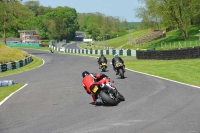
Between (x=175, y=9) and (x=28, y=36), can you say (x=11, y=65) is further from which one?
(x=28, y=36)

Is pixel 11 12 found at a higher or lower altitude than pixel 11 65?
higher

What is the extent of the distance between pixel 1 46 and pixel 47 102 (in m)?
36.3

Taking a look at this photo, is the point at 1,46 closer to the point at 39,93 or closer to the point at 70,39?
the point at 39,93

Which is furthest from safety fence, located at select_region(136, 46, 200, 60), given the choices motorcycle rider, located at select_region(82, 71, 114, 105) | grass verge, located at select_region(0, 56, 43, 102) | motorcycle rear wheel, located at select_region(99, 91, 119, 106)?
motorcycle rear wheel, located at select_region(99, 91, 119, 106)

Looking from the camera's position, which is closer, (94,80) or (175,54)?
(94,80)

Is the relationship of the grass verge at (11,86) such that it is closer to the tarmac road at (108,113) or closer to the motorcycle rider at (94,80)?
the tarmac road at (108,113)

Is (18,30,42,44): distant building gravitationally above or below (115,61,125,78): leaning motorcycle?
above

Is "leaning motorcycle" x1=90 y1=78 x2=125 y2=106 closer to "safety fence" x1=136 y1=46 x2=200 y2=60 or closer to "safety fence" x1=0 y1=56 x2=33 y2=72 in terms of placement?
"safety fence" x1=136 y1=46 x2=200 y2=60

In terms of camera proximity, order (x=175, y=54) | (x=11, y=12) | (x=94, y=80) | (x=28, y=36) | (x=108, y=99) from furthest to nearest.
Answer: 1. (x=28, y=36)
2. (x=11, y=12)
3. (x=175, y=54)
4. (x=94, y=80)
5. (x=108, y=99)

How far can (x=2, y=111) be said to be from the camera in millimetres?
11305

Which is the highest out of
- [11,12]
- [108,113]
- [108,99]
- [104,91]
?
[11,12]

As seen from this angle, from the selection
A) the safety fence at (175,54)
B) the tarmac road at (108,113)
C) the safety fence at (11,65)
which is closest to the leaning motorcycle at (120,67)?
the tarmac road at (108,113)

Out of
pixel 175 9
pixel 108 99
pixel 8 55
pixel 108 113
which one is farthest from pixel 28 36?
pixel 108 113

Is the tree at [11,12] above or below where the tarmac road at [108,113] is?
above
